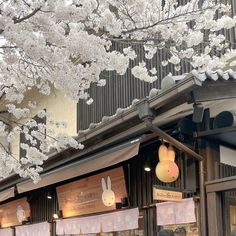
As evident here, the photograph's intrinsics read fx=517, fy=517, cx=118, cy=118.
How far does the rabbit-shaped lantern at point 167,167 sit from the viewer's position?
7527 millimetres

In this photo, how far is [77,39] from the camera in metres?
5.65

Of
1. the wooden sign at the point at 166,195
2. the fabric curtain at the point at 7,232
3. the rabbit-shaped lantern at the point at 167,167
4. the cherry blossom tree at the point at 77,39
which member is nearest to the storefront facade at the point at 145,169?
the wooden sign at the point at 166,195

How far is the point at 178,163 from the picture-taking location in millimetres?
8133

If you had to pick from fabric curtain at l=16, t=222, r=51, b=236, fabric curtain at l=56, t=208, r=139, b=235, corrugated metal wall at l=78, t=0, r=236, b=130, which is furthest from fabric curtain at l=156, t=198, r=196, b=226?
fabric curtain at l=16, t=222, r=51, b=236

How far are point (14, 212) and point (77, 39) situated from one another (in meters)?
9.75

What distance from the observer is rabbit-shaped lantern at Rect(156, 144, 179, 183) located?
24.7ft

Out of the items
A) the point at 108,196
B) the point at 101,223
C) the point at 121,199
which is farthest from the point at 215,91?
the point at 101,223

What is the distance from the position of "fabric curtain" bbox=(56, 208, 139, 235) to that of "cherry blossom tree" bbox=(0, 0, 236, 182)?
213cm

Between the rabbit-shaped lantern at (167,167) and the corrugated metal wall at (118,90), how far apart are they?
210cm

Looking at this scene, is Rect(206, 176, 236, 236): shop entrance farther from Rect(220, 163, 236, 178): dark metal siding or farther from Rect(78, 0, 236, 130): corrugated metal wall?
Rect(78, 0, 236, 130): corrugated metal wall

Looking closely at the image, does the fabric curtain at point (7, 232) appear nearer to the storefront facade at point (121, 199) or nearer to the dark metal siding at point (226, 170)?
the storefront facade at point (121, 199)

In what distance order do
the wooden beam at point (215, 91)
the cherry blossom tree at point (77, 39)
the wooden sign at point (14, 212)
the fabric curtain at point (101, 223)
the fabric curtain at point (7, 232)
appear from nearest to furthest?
the cherry blossom tree at point (77, 39) < the wooden beam at point (215, 91) < the fabric curtain at point (101, 223) < the wooden sign at point (14, 212) < the fabric curtain at point (7, 232)

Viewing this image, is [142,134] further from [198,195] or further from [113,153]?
[198,195]

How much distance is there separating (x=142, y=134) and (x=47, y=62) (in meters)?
2.64
